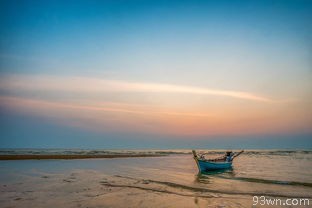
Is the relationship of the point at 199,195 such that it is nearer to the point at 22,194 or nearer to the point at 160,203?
the point at 160,203

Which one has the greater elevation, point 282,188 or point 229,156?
point 229,156

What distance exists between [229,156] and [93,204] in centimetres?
2677

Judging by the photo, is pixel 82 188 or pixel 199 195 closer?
pixel 199 195

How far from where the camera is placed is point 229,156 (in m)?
35.0

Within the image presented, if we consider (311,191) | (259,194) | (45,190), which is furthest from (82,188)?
(311,191)

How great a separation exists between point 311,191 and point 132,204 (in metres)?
11.8

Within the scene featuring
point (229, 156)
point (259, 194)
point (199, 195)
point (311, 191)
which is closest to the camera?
point (199, 195)

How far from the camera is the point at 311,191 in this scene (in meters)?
16.7

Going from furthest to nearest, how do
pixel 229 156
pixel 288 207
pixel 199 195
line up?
pixel 229 156
pixel 199 195
pixel 288 207

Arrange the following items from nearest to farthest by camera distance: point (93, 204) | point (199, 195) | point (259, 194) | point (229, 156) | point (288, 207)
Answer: point (93, 204), point (288, 207), point (199, 195), point (259, 194), point (229, 156)

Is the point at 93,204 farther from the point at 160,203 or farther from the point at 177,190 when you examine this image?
the point at 177,190

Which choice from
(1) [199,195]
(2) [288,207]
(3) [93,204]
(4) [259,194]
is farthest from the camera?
(4) [259,194]

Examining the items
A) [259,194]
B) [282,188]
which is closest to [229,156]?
[282,188]

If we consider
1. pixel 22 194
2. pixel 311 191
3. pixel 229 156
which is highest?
pixel 229 156
